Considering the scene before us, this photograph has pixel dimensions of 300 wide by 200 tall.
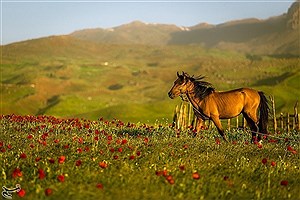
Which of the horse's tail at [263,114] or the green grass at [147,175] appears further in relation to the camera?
the horse's tail at [263,114]

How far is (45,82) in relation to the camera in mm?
A: 147875

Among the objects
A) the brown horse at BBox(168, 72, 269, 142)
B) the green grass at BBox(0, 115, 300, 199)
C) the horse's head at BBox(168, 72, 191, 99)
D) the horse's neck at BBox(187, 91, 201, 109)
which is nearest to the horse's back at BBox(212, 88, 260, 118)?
the brown horse at BBox(168, 72, 269, 142)

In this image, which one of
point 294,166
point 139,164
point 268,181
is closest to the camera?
point 268,181

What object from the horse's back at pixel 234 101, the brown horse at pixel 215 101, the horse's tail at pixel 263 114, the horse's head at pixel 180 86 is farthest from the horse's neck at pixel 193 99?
the horse's tail at pixel 263 114

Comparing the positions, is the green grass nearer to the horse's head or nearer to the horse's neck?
the horse's head

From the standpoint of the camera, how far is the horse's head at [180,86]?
48.8 feet

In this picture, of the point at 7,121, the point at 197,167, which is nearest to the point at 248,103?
the point at 197,167

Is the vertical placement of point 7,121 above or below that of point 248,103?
below

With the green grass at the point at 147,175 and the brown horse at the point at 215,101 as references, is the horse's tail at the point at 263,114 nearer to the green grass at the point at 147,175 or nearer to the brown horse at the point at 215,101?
the brown horse at the point at 215,101

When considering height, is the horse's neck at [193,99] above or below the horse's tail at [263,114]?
above

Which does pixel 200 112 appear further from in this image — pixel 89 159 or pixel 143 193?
pixel 143 193

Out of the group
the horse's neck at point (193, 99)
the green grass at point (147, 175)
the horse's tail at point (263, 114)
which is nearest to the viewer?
the green grass at point (147, 175)

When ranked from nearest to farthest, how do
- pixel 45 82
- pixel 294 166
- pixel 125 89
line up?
pixel 294 166
pixel 45 82
pixel 125 89

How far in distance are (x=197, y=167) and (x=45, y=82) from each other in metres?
144
